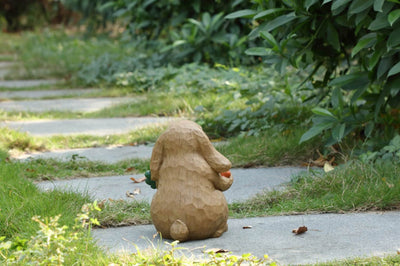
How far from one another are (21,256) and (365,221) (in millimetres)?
1818

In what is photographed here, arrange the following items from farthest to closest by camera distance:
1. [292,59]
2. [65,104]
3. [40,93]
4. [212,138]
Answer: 1. [40,93]
2. [65,104]
3. [212,138]
4. [292,59]

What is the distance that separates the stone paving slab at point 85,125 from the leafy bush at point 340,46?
169cm

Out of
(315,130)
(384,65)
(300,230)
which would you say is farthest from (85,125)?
(300,230)

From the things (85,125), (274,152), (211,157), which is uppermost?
(211,157)

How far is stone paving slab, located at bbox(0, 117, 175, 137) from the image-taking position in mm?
5926

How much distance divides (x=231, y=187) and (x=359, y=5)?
58.0 inches

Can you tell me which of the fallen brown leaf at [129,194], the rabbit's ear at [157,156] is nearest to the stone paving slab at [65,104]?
the fallen brown leaf at [129,194]

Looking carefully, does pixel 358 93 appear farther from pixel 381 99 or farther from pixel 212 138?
pixel 212 138

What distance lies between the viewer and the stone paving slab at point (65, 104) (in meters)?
7.06

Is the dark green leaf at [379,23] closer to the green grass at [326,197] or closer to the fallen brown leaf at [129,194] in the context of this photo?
the green grass at [326,197]

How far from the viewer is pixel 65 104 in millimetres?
7434

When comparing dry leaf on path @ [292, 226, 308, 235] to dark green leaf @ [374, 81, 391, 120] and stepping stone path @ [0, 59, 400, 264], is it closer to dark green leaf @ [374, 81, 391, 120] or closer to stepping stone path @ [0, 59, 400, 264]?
stepping stone path @ [0, 59, 400, 264]

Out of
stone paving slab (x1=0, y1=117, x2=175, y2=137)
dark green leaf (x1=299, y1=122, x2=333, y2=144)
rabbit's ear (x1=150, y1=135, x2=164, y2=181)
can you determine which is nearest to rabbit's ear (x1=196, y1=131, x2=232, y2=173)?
rabbit's ear (x1=150, y1=135, x2=164, y2=181)

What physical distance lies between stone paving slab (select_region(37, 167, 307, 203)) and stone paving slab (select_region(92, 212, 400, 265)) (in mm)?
574
